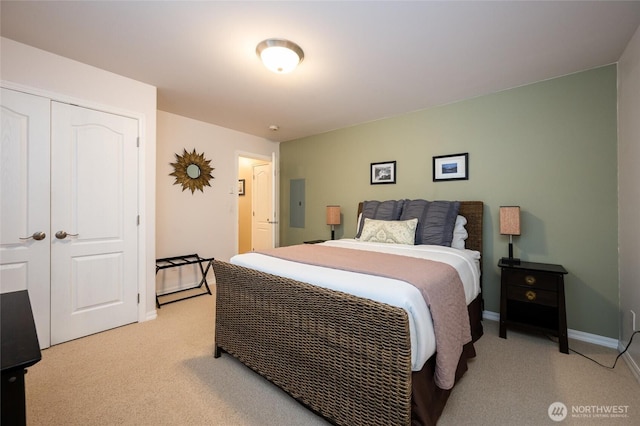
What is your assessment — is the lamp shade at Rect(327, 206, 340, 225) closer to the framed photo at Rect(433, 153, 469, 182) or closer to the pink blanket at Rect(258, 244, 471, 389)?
the framed photo at Rect(433, 153, 469, 182)

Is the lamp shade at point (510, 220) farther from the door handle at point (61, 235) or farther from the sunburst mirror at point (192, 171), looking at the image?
the door handle at point (61, 235)

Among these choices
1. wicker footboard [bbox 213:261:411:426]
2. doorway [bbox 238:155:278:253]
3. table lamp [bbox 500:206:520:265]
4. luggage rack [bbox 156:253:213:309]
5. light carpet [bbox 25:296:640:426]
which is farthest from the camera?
doorway [bbox 238:155:278:253]

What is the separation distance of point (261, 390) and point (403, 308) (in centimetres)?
116

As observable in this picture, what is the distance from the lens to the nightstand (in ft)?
7.34

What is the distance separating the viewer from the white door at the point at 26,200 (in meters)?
2.09

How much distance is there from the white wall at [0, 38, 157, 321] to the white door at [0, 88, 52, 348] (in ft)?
0.50

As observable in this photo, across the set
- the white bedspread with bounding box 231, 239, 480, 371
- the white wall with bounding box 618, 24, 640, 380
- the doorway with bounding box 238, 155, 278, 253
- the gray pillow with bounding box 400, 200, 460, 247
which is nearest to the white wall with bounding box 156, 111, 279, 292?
the doorway with bounding box 238, 155, 278, 253

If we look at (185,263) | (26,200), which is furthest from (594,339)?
(26,200)

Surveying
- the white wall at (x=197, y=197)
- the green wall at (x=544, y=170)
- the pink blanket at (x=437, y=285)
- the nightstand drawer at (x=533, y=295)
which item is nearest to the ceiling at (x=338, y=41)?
the green wall at (x=544, y=170)

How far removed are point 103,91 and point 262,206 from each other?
3.07 m

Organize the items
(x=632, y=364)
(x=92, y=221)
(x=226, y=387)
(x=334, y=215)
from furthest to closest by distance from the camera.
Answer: (x=334, y=215), (x=92, y=221), (x=632, y=364), (x=226, y=387)

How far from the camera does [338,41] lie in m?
2.04

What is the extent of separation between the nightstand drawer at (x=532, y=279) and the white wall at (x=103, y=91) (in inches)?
139

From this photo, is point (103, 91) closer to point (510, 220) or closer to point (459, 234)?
point (459, 234)
